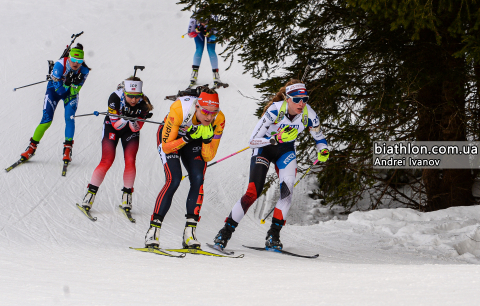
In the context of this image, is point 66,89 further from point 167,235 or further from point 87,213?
point 167,235

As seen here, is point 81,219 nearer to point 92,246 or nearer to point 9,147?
point 92,246

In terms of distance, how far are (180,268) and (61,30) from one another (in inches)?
608

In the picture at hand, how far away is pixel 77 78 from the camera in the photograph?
8016mm

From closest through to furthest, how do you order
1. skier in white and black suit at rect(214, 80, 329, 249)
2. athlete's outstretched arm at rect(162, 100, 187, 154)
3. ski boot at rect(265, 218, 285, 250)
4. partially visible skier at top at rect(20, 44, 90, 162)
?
athlete's outstretched arm at rect(162, 100, 187, 154) → skier in white and black suit at rect(214, 80, 329, 249) → ski boot at rect(265, 218, 285, 250) → partially visible skier at top at rect(20, 44, 90, 162)

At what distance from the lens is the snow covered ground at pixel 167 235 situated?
328cm

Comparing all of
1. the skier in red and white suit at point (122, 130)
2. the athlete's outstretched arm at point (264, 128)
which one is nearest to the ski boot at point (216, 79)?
the skier in red and white suit at point (122, 130)

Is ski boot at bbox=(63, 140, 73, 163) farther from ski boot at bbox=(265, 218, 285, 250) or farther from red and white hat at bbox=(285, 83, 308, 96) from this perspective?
red and white hat at bbox=(285, 83, 308, 96)

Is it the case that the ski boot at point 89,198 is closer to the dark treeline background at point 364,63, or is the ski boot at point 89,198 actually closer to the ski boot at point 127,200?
the ski boot at point 127,200

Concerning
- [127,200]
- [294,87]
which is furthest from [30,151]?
[294,87]

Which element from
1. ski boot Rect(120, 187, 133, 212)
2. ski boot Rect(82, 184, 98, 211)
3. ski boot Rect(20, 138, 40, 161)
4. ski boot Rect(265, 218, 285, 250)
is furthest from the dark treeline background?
ski boot Rect(20, 138, 40, 161)

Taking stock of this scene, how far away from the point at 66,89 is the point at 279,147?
4.02 m

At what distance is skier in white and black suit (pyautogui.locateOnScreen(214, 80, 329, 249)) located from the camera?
5785 mm

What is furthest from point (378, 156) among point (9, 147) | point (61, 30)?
point (61, 30)

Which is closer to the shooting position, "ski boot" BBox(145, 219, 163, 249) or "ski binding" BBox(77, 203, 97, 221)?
"ski boot" BBox(145, 219, 163, 249)
